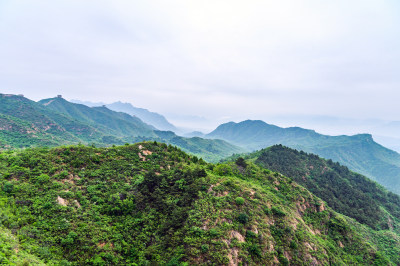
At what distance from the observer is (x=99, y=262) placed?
21234 mm

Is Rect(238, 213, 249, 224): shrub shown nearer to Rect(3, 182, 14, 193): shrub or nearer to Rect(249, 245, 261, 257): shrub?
Rect(249, 245, 261, 257): shrub

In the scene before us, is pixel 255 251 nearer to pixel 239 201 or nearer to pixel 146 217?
pixel 239 201

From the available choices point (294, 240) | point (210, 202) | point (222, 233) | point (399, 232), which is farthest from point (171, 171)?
point (399, 232)

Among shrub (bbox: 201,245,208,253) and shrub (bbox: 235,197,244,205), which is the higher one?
shrub (bbox: 235,197,244,205)

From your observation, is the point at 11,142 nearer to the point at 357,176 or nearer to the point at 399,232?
the point at 399,232

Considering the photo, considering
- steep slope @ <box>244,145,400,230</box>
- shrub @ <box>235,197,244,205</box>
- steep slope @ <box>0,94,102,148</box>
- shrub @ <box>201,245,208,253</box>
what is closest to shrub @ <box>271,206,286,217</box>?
shrub @ <box>235,197,244,205</box>

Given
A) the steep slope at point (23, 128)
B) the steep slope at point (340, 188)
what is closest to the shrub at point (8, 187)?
the steep slope at point (340, 188)

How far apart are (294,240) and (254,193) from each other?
410 inches

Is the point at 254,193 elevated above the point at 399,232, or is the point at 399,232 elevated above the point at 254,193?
the point at 254,193

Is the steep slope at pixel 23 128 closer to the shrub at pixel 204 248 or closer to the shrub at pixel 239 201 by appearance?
the shrub at pixel 204 248

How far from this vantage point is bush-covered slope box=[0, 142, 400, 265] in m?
22.4

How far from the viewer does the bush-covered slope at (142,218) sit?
22.4 meters

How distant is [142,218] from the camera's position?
29406mm

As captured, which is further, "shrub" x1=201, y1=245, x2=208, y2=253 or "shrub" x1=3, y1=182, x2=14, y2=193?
"shrub" x1=3, y1=182, x2=14, y2=193
